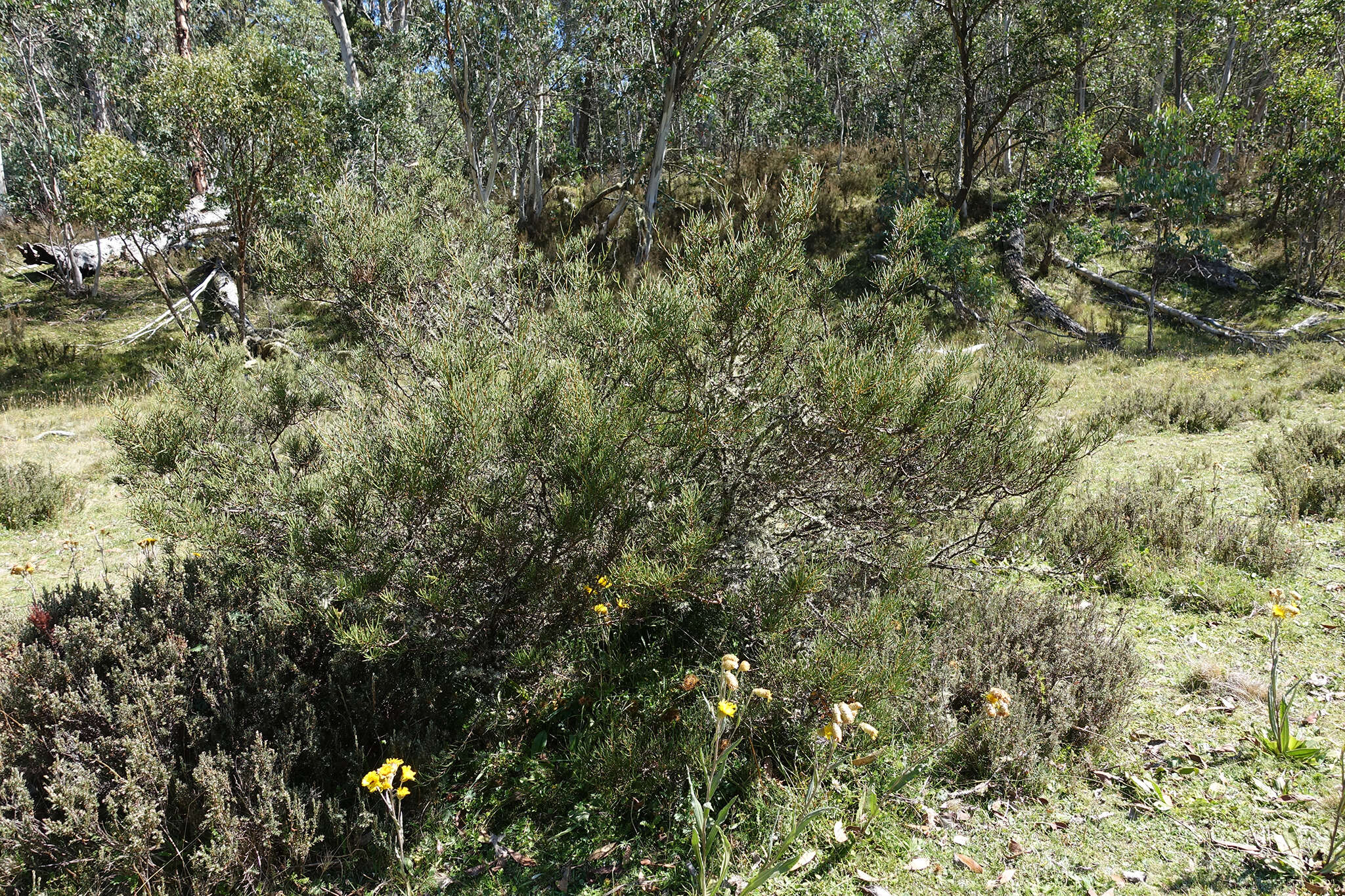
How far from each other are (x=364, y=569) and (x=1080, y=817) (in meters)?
3.18

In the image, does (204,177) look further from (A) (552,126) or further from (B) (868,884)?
(B) (868,884)

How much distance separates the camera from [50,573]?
5.26 meters

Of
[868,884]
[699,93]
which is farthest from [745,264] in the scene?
[699,93]

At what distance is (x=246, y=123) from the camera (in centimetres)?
1213

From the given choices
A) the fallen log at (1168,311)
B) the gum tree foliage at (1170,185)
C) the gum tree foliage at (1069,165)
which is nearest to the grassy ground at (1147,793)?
the gum tree foliage at (1170,185)

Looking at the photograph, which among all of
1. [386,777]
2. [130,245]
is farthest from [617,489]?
[130,245]

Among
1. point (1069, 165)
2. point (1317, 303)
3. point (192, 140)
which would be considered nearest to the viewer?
point (192, 140)

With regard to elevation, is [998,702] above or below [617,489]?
below

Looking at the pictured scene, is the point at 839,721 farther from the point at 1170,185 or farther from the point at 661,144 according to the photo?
the point at 1170,185

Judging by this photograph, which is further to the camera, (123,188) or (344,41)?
(344,41)

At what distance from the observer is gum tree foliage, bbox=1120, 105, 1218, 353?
38.6 ft

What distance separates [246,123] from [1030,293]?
15742 millimetres

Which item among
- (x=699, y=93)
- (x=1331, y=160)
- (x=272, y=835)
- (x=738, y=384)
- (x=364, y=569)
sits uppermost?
(x=699, y=93)

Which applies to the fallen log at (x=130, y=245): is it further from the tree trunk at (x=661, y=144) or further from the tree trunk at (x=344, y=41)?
the tree trunk at (x=661, y=144)
